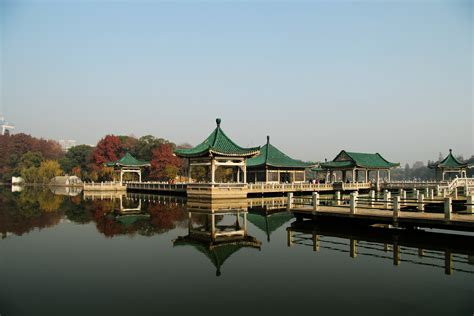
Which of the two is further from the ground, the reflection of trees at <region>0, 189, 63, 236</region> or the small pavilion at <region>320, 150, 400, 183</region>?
the small pavilion at <region>320, 150, 400, 183</region>

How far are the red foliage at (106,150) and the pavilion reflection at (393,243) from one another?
64.4 m

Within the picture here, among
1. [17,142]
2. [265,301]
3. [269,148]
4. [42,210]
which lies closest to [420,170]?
[269,148]

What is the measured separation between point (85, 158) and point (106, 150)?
16.5 metres

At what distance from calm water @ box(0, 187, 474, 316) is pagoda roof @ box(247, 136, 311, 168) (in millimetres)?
28076

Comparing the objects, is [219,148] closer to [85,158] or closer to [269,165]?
[269,165]

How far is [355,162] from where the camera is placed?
51.5 meters

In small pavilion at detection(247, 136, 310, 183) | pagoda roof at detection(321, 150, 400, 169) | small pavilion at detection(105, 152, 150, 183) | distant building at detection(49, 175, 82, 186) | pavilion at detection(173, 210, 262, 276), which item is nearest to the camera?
pavilion at detection(173, 210, 262, 276)

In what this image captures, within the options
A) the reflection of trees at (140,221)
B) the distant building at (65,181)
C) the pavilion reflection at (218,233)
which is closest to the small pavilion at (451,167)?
the pavilion reflection at (218,233)

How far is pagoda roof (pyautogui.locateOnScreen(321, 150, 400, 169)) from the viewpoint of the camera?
5201 centimetres

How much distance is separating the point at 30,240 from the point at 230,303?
11829 mm

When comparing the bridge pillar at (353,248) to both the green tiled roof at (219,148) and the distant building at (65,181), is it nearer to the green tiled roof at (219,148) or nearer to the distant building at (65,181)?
the green tiled roof at (219,148)

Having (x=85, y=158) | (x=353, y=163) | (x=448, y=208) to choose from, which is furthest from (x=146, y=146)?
(x=448, y=208)

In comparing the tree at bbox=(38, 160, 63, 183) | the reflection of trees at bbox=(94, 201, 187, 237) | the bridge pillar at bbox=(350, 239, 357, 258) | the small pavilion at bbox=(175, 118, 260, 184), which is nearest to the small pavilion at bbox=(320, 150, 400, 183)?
the small pavilion at bbox=(175, 118, 260, 184)

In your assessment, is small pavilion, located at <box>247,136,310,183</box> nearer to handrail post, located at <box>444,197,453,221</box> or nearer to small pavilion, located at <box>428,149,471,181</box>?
small pavilion, located at <box>428,149,471,181</box>
